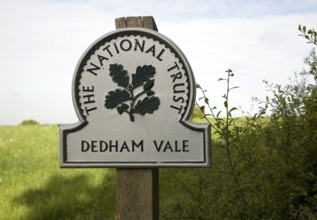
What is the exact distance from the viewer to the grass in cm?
618

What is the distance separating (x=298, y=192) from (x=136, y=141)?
5.55 ft

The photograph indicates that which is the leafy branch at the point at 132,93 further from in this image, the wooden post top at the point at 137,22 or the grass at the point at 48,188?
the grass at the point at 48,188

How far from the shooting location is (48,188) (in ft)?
23.8

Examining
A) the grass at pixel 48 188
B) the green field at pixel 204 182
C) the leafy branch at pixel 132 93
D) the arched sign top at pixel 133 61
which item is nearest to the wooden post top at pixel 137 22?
the arched sign top at pixel 133 61

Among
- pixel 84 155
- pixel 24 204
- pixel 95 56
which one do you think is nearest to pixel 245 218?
pixel 84 155

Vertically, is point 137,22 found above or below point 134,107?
above

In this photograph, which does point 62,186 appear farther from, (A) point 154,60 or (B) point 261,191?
(A) point 154,60

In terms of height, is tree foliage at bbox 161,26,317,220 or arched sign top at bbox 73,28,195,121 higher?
arched sign top at bbox 73,28,195,121

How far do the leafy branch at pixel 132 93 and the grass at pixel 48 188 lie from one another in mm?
1978

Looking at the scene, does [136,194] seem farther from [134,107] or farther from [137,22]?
[137,22]

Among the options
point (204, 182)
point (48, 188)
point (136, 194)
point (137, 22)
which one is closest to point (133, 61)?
point (137, 22)

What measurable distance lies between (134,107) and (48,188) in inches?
192

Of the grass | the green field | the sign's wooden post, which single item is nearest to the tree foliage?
the green field

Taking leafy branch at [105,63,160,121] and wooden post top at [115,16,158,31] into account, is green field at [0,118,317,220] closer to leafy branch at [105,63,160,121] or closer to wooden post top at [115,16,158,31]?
leafy branch at [105,63,160,121]
